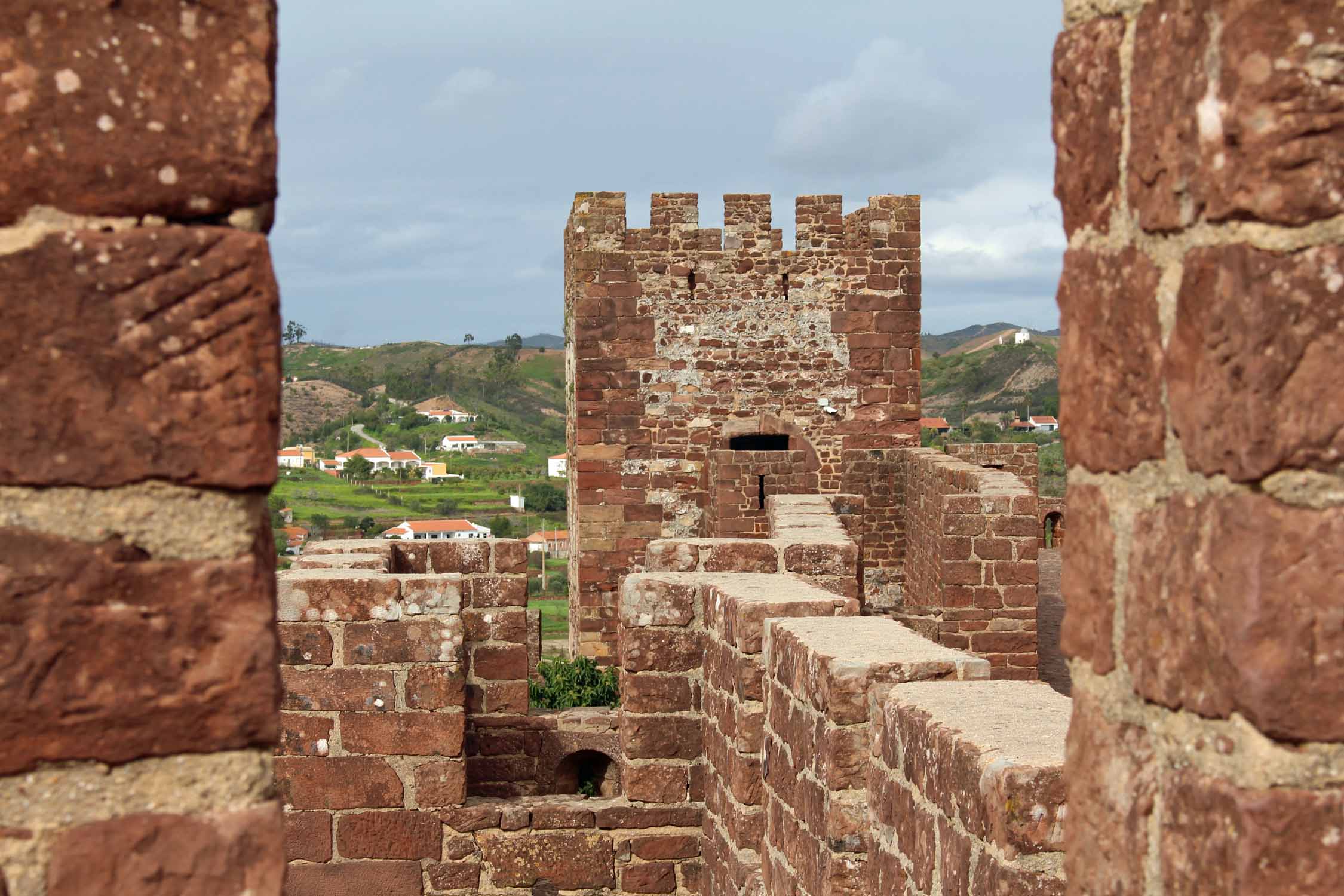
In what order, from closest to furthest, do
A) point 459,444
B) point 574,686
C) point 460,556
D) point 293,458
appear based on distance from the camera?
point 460,556
point 574,686
point 293,458
point 459,444

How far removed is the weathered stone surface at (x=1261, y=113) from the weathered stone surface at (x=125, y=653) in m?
1.17

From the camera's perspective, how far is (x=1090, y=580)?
2.26 m

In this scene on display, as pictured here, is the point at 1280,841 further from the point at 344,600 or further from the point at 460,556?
the point at 460,556

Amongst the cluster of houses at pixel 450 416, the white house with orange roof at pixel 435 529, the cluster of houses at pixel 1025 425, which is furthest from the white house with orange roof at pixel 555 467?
the white house with orange roof at pixel 435 529

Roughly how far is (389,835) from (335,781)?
0.31 m

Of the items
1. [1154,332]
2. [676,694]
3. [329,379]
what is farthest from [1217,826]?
[329,379]

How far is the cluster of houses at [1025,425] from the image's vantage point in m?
70.4

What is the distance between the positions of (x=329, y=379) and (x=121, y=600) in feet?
310

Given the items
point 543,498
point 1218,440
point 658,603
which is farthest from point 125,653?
point 543,498

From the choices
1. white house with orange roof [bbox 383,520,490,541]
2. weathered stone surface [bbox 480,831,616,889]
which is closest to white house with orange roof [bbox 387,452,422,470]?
white house with orange roof [bbox 383,520,490,541]

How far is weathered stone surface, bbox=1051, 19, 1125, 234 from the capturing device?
2180 millimetres

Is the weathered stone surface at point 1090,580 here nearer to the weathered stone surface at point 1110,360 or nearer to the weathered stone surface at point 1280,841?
the weathered stone surface at point 1110,360

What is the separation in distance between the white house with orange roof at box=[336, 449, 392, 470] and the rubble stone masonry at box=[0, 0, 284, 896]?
229ft

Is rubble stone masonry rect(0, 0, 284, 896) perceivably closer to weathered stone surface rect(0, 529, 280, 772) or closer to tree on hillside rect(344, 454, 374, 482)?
weathered stone surface rect(0, 529, 280, 772)
